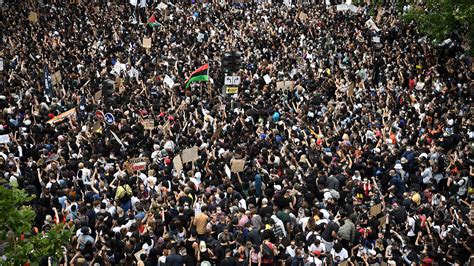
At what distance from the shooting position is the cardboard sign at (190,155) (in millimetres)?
17266

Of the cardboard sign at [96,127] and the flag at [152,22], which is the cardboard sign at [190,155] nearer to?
the cardboard sign at [96,127]

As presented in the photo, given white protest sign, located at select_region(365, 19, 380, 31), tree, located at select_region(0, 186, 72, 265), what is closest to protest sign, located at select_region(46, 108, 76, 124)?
tree, located at select_region(0, 186, 72, 265)

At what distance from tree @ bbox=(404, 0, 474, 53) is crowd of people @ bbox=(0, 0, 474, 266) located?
1.03 m

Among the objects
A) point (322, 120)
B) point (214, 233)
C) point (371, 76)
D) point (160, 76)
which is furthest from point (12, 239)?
point (371, 76)

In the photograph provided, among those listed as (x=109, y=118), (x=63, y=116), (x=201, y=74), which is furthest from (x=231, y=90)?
(x=63, y=116)

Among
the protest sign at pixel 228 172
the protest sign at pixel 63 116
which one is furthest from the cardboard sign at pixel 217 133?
the protest sign at pixel 63 116

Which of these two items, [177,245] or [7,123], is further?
[7,123]

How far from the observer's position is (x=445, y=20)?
1004 inches

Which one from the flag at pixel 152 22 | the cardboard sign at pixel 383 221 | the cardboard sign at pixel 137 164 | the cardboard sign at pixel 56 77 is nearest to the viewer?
the cardboard sign at pixel 383 221

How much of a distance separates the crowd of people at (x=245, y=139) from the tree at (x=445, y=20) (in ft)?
3.38

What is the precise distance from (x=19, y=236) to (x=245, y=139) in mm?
10112

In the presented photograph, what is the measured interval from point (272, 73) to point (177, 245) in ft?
43.6

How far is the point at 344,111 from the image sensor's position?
70.4ft

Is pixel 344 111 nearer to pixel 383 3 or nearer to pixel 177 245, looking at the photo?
pixel 177 245
